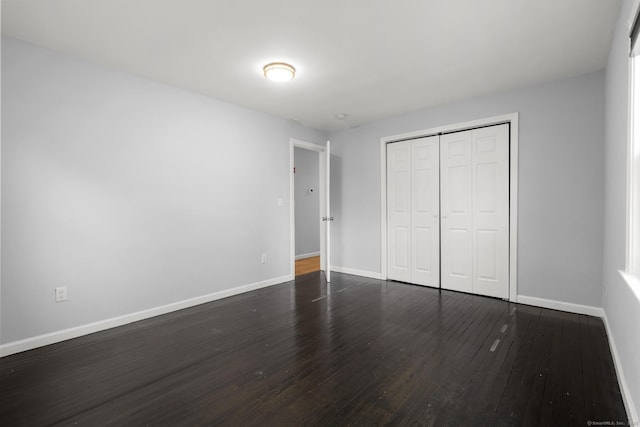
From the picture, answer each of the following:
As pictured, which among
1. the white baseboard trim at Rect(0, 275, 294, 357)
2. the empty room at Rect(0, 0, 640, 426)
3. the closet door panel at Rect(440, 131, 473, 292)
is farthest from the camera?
the closet door panel at Rect(440, 131, 473, 292)

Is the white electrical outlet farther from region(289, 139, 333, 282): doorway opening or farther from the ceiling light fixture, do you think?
region(289, 139, 333, 282): doorway opening

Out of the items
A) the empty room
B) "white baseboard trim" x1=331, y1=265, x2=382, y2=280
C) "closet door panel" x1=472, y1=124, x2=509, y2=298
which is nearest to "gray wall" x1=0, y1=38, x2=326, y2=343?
the empty room

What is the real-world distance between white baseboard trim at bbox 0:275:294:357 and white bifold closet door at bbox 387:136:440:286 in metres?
2.20

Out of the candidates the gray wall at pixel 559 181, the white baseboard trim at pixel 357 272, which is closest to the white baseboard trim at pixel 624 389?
the gray wall at pixel 559 181

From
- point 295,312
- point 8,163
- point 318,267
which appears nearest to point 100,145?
point 8,163

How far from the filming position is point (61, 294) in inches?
106

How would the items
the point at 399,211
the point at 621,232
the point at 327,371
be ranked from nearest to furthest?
the point at 621,232 → the point at 327,371 → the point at 399,211

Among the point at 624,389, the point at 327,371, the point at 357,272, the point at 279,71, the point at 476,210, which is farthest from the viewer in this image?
the point at 357,272

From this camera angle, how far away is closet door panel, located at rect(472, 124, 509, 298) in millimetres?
3695

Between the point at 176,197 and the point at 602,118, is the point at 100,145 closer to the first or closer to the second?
the point at 176,197

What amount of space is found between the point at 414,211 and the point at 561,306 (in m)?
1.99

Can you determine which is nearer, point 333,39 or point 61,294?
point 333,39

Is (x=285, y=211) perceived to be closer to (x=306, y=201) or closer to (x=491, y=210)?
(x=306, y=201)

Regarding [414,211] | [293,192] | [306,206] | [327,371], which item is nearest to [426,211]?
[414,211]
